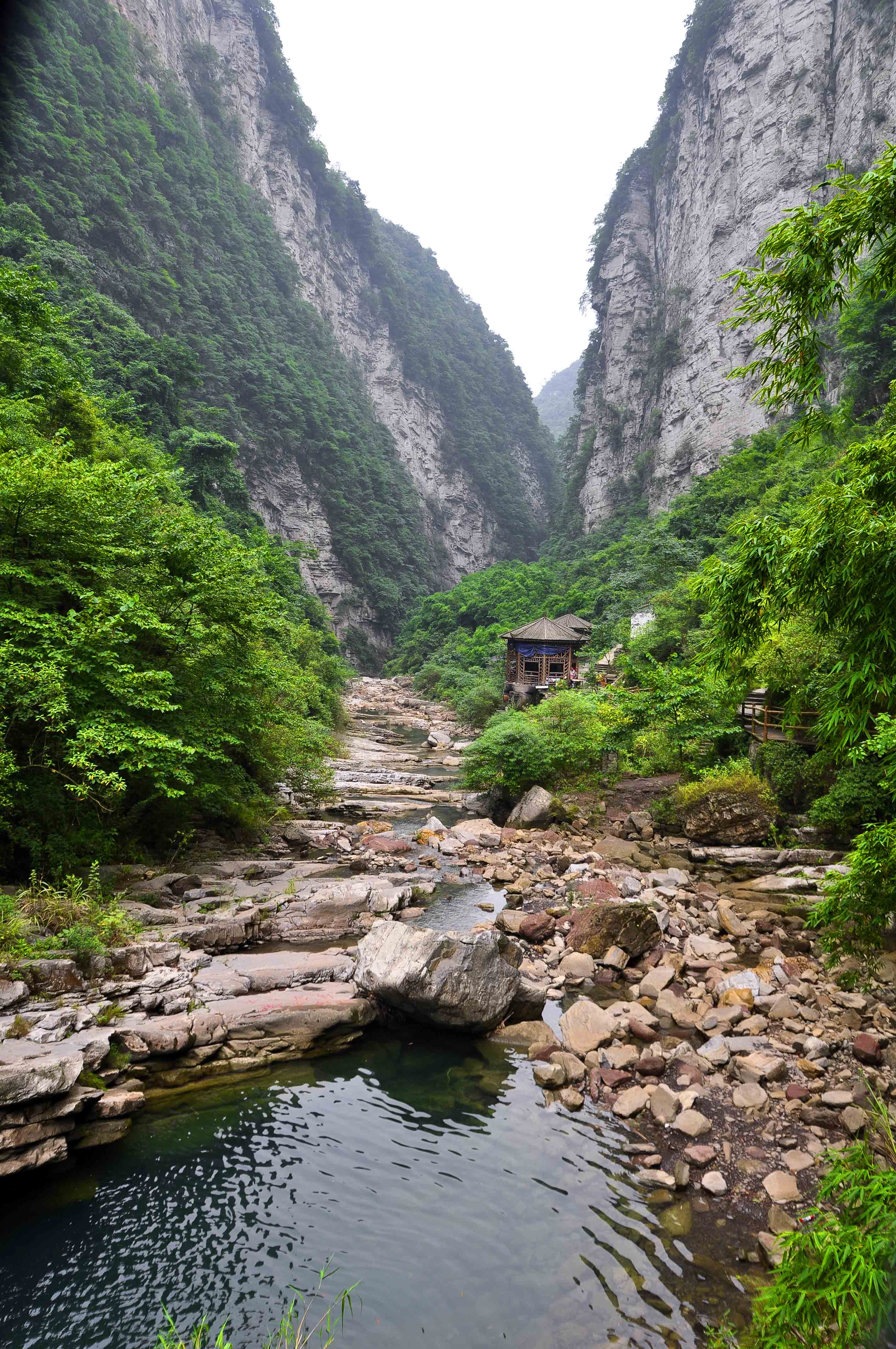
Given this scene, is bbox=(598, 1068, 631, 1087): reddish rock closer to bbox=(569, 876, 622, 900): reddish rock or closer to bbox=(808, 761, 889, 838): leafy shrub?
bbox=(569, 876, 622, 900): reddish rock

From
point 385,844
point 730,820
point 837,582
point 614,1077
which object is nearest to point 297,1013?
point 614,1077

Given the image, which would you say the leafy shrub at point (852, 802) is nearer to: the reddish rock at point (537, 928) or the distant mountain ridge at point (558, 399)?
the reddish rock at point (537, 928)

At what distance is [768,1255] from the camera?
14.2ft

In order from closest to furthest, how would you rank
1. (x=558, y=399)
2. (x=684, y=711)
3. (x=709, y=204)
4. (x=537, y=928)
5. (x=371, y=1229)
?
(x=371, y=1229) → (x=537, y=928) → (x=684, y=711) → (x=709, y=204) → (x=558, y=399)

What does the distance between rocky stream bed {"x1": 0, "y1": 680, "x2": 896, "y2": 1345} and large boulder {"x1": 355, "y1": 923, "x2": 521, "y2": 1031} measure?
3 cm

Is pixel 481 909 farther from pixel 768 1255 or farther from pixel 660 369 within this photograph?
pixel 660 369

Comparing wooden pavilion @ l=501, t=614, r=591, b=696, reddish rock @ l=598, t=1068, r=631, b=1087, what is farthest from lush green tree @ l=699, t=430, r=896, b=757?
wooden pavilion @ l=501, t=614, r=591, b=696

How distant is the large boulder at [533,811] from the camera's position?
16.2 m

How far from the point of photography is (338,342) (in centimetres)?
7975

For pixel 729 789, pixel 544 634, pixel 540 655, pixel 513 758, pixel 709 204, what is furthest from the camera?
pixel 709 204

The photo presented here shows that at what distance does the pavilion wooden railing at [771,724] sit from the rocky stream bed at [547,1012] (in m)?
2.49

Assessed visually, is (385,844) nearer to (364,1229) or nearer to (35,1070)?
(35,1070)

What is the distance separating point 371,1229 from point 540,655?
29.6 m

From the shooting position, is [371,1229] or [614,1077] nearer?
[371,1229]
